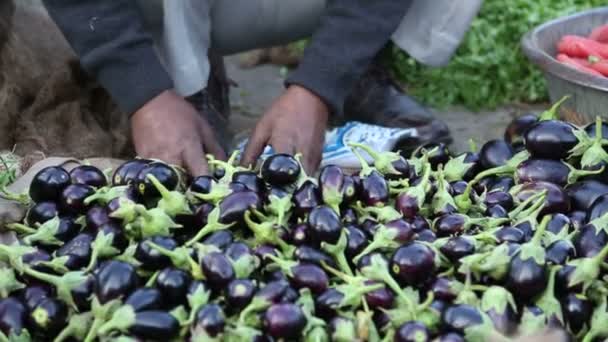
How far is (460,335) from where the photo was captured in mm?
1085

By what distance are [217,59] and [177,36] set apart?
1.87ft

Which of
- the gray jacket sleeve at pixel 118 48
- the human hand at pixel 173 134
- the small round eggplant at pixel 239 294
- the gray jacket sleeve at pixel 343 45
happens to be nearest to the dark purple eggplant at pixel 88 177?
the human hand at pixel 173 134

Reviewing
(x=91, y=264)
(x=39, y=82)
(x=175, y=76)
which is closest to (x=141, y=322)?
(x=91, y=264)

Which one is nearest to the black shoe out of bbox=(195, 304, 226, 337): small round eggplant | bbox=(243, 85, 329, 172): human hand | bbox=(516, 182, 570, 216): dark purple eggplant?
bbox=(243, 85, 329, 172): human hand

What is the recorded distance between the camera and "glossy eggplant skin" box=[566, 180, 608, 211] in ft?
4.81

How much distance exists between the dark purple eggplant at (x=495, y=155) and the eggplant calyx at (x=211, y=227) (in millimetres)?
545

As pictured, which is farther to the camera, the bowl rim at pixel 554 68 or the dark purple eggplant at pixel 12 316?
the bowl rim at pixel 554 68

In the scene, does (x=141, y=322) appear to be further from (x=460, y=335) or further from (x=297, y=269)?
(x=460, y=335)

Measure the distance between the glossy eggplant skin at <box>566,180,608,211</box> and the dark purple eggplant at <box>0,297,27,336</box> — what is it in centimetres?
89

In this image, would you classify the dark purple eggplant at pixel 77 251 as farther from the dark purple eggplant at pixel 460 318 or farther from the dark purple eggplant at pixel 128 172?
the dark purple eggplant at pixel 460 318

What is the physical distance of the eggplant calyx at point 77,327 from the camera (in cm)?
113

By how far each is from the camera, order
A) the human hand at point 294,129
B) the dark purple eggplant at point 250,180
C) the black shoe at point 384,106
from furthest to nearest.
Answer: the black shoe at point 384,106, the human hand at point 294,129, the dark purple eggplant at point 250,180

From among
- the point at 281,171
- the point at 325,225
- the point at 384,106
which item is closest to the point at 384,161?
the point at 281,171

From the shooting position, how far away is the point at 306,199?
1.33 m
